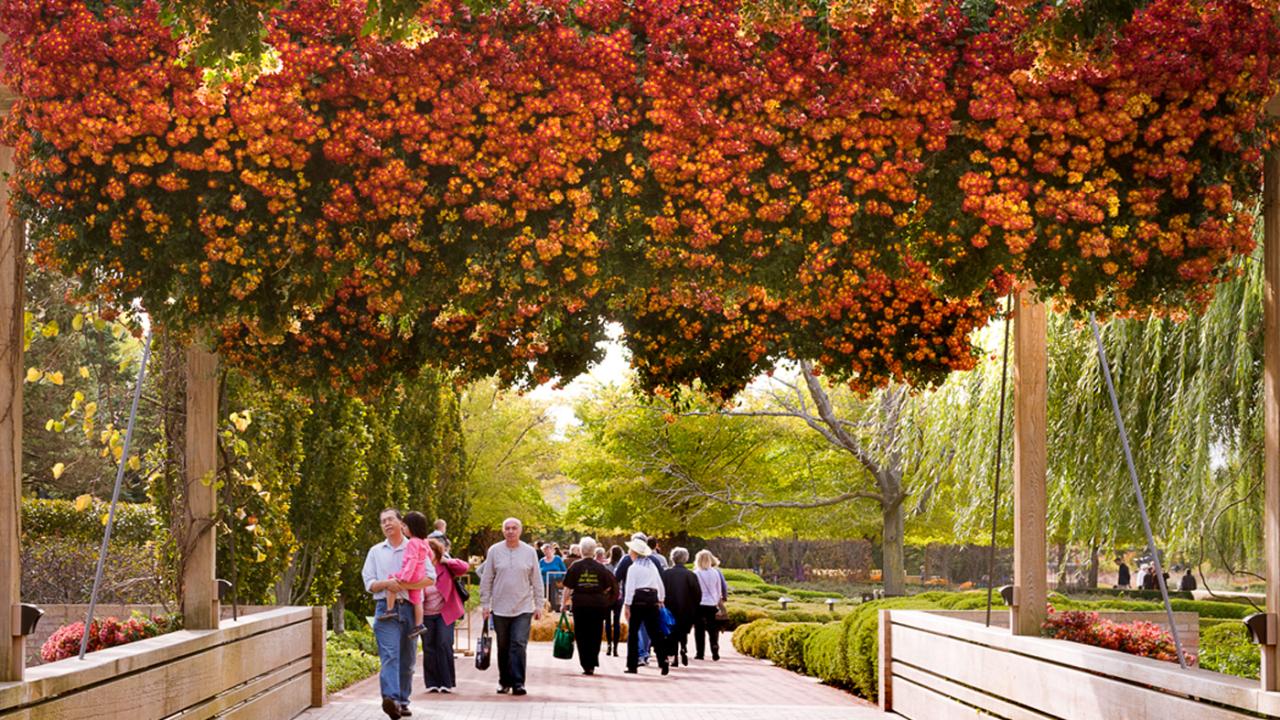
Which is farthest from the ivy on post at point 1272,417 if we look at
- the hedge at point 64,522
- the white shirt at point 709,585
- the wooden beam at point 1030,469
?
the hedge at point 64,522

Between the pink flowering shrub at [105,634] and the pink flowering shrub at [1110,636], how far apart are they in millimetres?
5963

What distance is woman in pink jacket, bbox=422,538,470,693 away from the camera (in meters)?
14.0

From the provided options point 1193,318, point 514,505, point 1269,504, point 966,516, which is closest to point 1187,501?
point 1193,318

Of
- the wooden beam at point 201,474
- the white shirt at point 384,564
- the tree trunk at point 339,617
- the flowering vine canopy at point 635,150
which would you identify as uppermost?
the flowering vine canopy at point 635,150

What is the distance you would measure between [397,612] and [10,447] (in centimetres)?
588

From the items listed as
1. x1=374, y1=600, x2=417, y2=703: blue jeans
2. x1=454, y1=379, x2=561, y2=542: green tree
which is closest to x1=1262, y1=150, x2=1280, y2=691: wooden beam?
x1=374, y1=600, x2=417, y2=703: blue jeans

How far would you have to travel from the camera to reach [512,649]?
14633mm

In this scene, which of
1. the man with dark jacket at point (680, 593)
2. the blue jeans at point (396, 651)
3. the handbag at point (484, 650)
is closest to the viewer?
the blue jeans at point (396, 651)

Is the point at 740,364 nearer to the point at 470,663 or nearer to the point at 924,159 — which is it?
the point at 924,159

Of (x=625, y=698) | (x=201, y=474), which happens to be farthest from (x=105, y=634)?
(x=625, y=698)

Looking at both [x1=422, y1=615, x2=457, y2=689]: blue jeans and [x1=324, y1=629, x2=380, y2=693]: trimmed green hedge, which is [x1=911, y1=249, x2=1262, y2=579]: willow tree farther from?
[x1=324, y1=629, x2=380, y2=693]: trimmed green hedge

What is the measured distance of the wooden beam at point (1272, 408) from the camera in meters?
6.16

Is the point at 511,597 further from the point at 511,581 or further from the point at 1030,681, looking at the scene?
the point at 1030,681

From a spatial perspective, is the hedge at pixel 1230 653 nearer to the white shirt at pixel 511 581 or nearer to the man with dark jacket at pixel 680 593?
the white shirt at pixel 511 581
